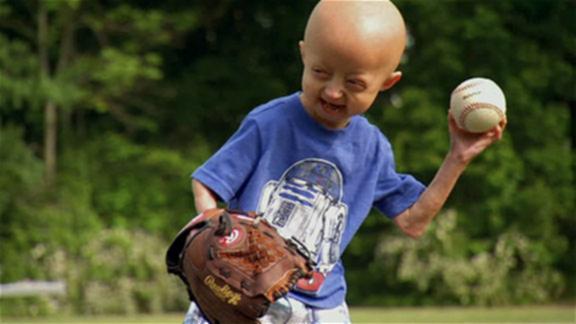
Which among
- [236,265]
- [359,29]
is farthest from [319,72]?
[236,265]

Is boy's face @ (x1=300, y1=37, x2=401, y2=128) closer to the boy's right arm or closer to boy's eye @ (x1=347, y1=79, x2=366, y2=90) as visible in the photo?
boy's eye @ (x1=347, y1=79, x2=366, y2=90)

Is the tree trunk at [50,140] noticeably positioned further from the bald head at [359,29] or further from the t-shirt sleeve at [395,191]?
the bald head at [359,29]

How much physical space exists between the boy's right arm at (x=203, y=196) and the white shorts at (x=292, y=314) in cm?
32

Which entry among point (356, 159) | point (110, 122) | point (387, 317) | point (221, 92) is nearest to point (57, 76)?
point (110, 122)

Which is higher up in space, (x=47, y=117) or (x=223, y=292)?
(x=223, y=292)

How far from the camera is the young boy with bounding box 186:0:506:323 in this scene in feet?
11.7

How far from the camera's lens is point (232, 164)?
3.70 meters

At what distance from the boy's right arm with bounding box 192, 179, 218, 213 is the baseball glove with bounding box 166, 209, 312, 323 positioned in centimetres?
21

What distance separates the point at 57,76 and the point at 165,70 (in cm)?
301

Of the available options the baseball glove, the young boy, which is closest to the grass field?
the young boy

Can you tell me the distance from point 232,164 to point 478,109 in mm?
858

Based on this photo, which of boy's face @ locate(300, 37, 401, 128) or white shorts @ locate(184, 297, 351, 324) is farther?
white shorts @ locate(184, 297, 351, 324)

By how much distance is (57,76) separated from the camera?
66.9 feet

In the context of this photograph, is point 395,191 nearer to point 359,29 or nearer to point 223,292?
point 359,29
